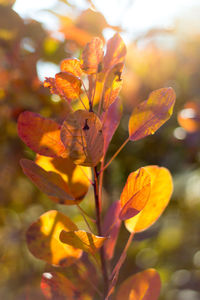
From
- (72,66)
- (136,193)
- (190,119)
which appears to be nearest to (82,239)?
(136,193)

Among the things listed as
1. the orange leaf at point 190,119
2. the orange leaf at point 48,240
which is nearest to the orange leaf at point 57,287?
the orange leaf at point 48,240

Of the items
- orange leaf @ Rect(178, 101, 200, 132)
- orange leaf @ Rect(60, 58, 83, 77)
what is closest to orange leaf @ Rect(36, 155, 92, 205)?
orange leaf @ Rect(60, 58, 83, 77)

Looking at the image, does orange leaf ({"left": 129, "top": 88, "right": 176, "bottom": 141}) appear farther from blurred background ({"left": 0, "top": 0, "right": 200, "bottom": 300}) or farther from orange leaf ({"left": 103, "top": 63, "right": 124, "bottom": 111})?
blurred background ({"left": 0, "top": 0, "right": 200, "bottom": 300})

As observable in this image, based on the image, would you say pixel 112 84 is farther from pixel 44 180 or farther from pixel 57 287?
pixel 57 287

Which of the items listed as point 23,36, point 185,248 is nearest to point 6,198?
point 23,36

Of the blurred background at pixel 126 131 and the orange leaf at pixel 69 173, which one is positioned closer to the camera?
the orange leaf at pixel 69 173

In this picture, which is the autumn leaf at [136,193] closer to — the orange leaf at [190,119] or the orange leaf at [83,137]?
the orange leaf at [83,137]

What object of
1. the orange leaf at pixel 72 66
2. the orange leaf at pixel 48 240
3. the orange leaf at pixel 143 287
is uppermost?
the orange leaf at pixel 72 66
